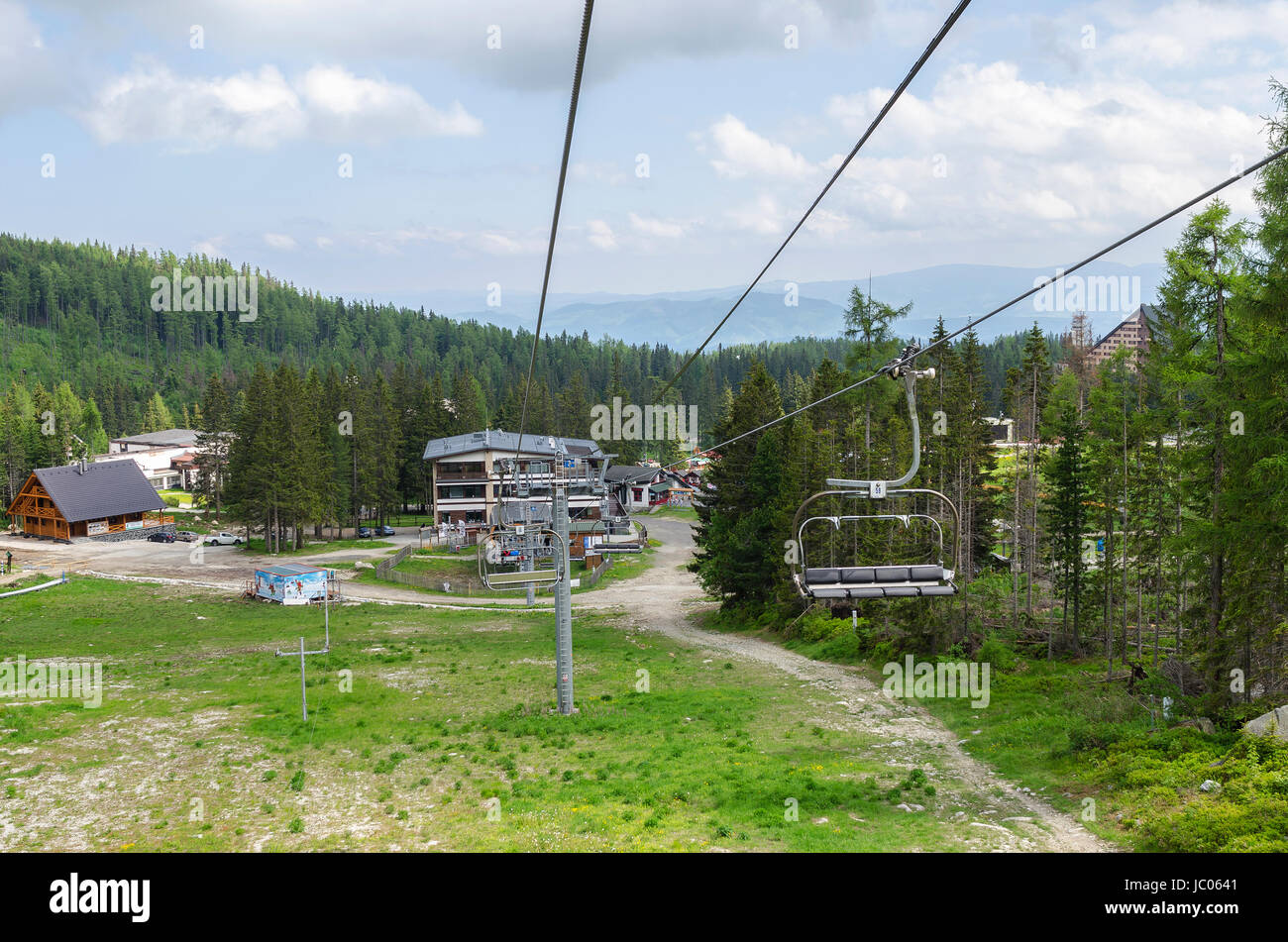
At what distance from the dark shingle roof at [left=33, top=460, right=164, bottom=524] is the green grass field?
41.3 metres

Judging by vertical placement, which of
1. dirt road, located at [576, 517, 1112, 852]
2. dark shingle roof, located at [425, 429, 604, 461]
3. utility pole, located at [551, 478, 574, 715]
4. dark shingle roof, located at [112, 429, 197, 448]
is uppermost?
dark shingle roof, located at [112, 429, 197, 448]

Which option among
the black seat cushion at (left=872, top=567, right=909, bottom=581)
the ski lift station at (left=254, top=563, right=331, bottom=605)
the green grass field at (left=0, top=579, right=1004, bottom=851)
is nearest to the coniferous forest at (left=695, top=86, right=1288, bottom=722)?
the green grass field at (left=0, top=579, right=1004, bottom=851)

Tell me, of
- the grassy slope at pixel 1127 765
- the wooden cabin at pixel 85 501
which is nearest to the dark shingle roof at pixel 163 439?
the wooden cabin at pixel 85 501

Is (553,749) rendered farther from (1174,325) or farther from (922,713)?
(1174,325)

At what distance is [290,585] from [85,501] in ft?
123

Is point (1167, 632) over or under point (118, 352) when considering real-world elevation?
under

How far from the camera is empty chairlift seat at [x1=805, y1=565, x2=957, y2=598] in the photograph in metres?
13.6

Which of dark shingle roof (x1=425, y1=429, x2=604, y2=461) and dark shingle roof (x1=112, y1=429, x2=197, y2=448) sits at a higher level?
dark shingle roof (x1=112, y1=429, x2=197, y2=448)

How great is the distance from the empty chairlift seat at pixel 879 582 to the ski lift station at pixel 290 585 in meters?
37.4

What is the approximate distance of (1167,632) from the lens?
38.0m

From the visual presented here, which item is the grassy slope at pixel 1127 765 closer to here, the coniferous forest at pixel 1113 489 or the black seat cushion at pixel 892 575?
the coniferous forest at pixel 1113 489

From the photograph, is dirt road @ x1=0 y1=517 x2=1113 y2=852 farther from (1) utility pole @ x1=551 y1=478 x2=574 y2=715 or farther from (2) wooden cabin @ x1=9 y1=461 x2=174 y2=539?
(1) utility pole @ x1=551 y1=478 x2=574 y2=715
